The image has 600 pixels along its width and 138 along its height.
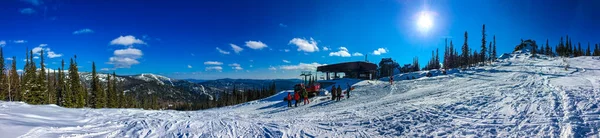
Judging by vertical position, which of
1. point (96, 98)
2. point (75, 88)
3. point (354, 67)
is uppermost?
point (354, 67)

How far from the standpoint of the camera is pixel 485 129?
8.59 meters

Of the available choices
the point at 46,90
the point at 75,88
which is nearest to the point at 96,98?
the point at 75,88

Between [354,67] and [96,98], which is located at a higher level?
[354,67]

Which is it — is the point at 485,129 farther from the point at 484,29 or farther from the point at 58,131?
the point at 484,29

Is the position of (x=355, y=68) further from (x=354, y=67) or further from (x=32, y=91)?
(x=32, y=91)

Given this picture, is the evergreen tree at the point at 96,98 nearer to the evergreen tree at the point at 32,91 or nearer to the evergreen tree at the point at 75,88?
the evergreen tree at the point at 75,88

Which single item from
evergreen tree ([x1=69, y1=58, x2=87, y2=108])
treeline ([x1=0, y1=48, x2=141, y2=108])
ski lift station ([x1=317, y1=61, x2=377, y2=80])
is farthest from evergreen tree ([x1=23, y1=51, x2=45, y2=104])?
ski lift station ([x1=317, y1=61, x2=377, y2=80])

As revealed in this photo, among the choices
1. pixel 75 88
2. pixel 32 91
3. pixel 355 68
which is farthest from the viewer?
pixel 355 68

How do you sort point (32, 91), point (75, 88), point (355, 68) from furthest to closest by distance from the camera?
1. point (355, 68)
2. point (75, 88)
3. point (32, 91)

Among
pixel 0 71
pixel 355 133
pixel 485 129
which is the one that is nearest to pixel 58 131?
pixel 355 133

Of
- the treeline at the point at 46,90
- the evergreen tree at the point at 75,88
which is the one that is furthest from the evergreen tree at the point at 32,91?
the evergreen tree at the point at 75,88

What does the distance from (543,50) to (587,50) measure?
14880mm

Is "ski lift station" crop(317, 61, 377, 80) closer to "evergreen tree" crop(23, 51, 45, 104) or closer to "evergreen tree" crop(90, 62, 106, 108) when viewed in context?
"evergreen tree" crop(90, 62, 106, 108)

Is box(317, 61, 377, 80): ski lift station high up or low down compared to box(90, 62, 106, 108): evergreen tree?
up
